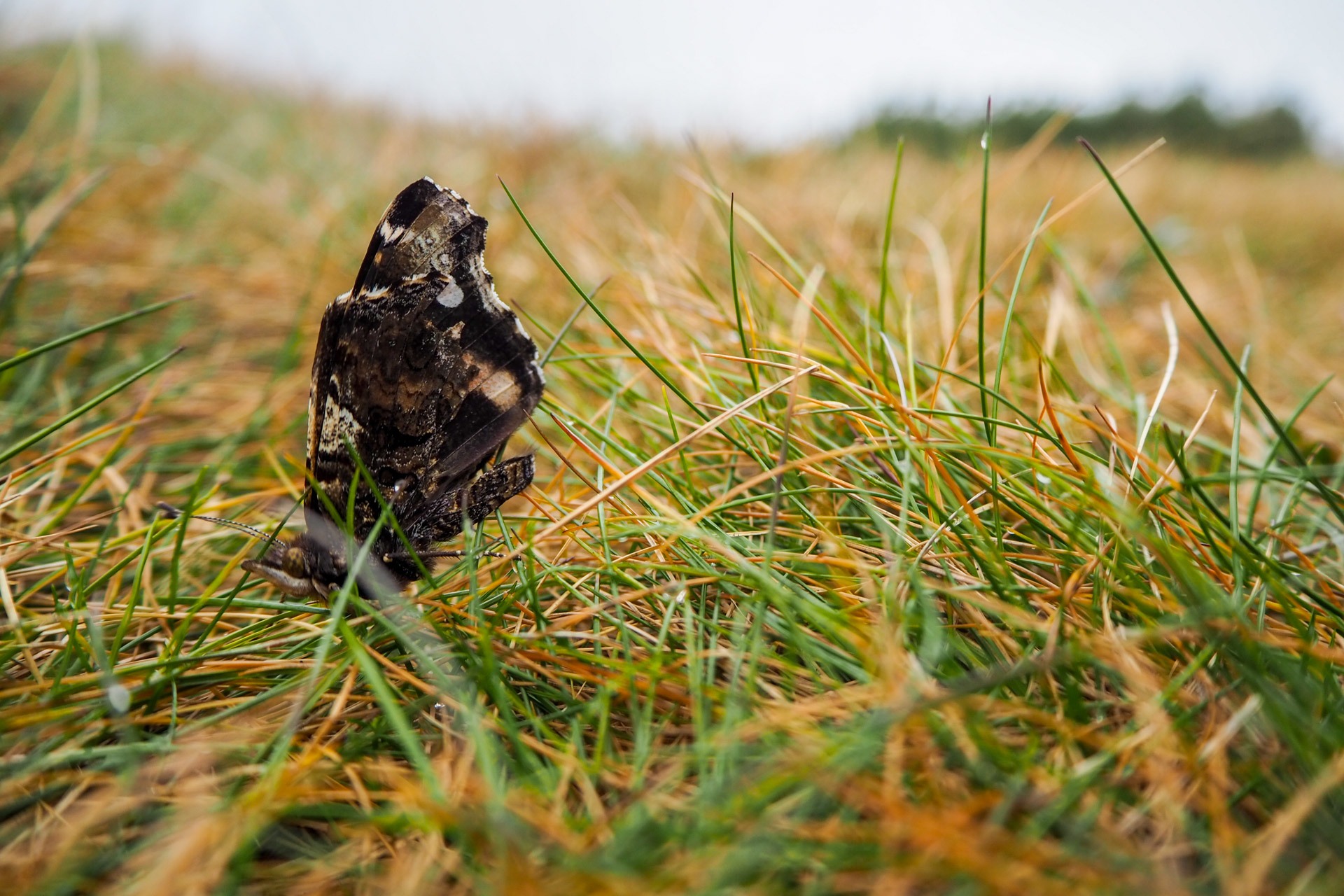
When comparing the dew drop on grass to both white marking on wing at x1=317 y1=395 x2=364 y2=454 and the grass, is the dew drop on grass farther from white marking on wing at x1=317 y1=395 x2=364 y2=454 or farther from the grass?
white marking on wing at x1=317 y1=395 x2=364 y2=454

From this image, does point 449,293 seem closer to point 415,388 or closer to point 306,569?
point 415,388

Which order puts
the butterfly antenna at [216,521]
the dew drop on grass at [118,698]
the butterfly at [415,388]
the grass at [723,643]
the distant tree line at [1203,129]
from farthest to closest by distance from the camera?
the distant tree line at [1203,129]
the butterfly at [415,388]
the butterfly antenna at [216,521]
the dew drop on grass at [118,698]
the grass at [723,643]

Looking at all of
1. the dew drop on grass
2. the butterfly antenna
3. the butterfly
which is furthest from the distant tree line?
the dew drop on grass

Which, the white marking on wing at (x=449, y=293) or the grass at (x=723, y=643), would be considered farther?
the white marking on wing at (x=449, y=293)

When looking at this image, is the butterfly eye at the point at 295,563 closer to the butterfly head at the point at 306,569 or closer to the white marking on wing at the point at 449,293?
the butterfly head at the point at 306,569

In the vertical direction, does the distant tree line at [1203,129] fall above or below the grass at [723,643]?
above

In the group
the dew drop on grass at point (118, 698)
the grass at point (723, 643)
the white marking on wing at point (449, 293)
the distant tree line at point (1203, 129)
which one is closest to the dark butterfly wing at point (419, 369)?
the white marking on wing at point (449, 293)

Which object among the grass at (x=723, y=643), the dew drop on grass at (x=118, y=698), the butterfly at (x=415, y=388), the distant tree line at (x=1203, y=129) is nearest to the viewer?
the grass at (x=723, y=643)

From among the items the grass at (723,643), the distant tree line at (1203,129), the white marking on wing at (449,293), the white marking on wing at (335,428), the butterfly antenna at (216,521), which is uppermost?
the distant tree line at (1203,129)
